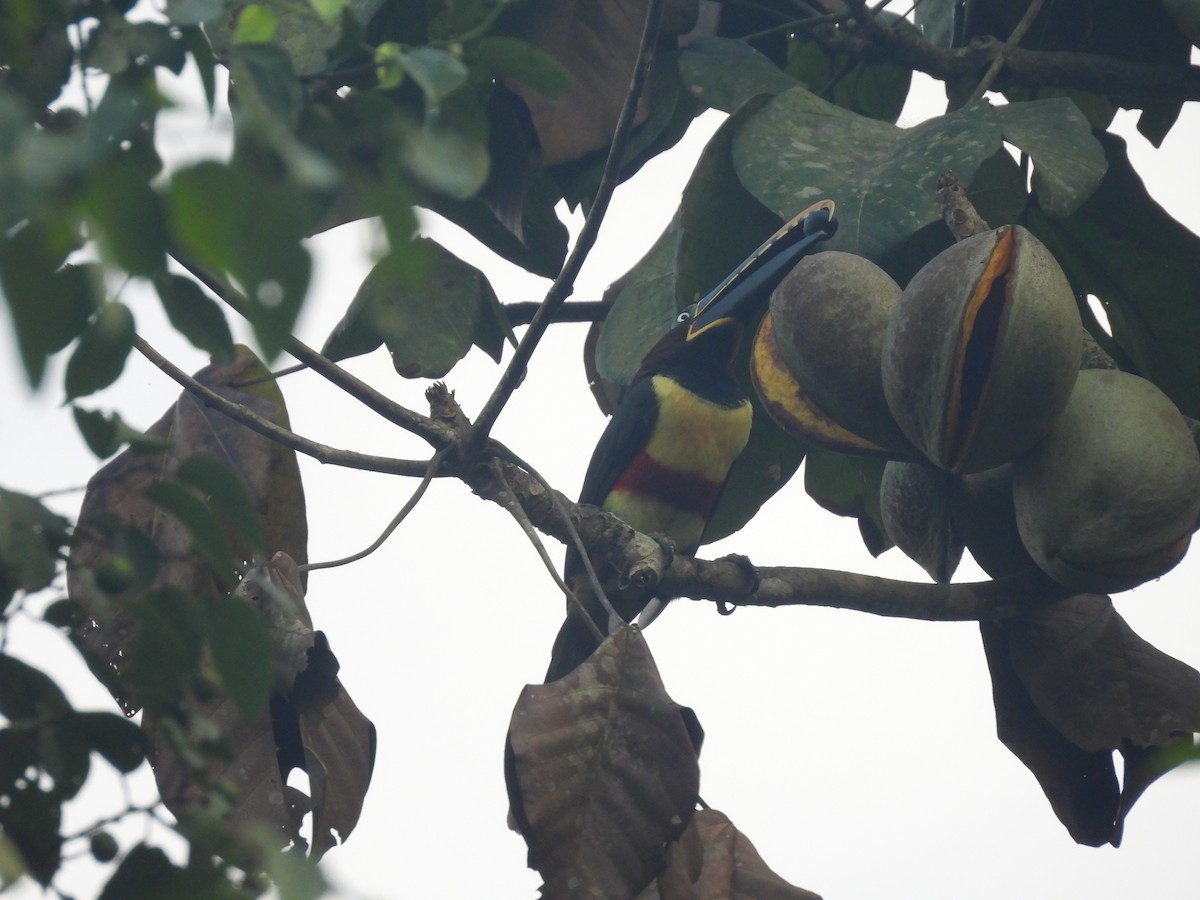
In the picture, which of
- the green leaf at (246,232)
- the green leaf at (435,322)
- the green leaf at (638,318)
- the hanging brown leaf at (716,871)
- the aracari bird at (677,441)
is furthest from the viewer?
the aracari bird at (677,441)

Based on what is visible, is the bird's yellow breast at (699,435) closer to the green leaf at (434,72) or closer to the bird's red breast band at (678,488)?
the bird's red breast band at (678,488)

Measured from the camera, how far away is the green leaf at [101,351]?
813mm

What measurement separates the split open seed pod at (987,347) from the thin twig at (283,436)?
30.8 inches

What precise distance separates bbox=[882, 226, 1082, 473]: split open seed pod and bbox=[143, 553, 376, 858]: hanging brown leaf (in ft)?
2.96

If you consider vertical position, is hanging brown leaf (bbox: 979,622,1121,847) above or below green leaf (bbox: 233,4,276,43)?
above

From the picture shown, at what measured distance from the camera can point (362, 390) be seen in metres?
2.03

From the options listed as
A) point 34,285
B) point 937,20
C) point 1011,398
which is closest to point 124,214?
point 34,285

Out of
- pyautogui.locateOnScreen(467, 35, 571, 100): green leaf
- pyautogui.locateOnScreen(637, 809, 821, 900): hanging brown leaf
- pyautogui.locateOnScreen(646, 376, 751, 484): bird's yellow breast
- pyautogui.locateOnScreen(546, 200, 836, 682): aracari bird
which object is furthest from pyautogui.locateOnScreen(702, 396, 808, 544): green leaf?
pyautogui.locateOnScreen(467, 35, 571, 100): green leaf

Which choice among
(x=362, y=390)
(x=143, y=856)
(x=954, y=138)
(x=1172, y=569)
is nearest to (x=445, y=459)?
(x=362, y=390)

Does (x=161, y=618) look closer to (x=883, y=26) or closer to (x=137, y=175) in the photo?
(x=137, y=175)

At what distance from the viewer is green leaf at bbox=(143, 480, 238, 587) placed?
864 millimetres

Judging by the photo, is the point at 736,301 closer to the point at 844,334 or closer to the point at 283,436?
the point at 844,334

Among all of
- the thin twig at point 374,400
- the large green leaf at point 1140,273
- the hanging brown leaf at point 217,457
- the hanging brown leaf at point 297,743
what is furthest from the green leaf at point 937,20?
the hanging brown leaf at point 297,743

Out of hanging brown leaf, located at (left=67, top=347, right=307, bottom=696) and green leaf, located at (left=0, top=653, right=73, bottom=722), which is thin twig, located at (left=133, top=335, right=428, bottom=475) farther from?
green leaf, located at (left=0, top=653, right=73, bottom=722)
